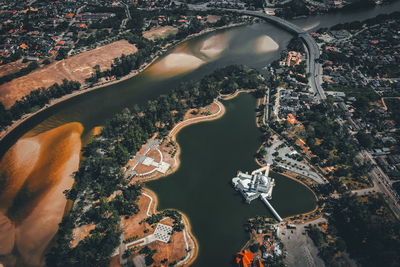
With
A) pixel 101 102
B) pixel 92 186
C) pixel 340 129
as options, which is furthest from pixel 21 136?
pixel 340 129

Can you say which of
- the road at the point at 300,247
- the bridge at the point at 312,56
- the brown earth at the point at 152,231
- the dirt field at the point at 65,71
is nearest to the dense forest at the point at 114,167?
the brown earth at the point at 152,231

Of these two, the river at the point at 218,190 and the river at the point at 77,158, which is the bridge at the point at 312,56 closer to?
the river at the point at 77,158

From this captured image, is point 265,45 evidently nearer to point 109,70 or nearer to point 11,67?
point 109,70

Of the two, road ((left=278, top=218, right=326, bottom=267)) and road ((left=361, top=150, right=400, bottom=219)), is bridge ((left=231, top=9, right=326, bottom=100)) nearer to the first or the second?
road ((left=361, top=150, right=400, bottom=219))

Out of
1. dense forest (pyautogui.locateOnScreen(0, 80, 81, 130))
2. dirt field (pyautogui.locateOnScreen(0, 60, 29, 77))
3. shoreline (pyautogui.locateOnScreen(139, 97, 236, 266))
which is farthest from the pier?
dirt field (pyautogui.locateOnScreen(0, 60, 29, 77))

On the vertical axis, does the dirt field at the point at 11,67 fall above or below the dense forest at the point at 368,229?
above

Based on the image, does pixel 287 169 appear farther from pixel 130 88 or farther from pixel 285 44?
pixel 285 44

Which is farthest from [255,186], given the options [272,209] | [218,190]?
[218,190]
